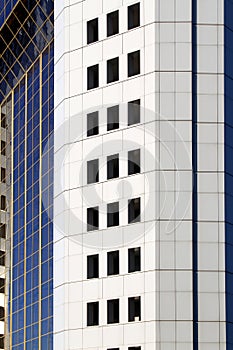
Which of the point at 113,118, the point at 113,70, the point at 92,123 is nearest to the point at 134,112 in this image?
the point at 113,118

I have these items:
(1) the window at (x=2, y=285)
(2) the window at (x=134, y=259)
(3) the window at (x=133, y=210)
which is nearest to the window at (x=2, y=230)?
(1) the window at (x=2, y=285)

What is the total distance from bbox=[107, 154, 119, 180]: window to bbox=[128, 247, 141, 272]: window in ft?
13.9

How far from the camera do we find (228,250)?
47312 millimetres

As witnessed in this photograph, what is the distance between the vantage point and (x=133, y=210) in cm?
4806

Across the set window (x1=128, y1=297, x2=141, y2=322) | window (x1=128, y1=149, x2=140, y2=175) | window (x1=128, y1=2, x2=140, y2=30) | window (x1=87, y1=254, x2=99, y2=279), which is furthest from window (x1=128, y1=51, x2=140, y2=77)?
window (x1=128, y1=297, x2=141, y2=322)

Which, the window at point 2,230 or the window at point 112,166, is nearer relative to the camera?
the window at point 112,166

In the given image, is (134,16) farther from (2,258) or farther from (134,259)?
(2,258)

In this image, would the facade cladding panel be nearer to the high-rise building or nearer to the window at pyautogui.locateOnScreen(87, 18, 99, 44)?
the high-rise building

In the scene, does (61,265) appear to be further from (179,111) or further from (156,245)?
(179,111)

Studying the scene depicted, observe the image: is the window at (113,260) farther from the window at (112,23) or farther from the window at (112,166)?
the window at (112,23)

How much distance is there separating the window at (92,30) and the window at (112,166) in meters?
6.91

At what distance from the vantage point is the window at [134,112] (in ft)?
160

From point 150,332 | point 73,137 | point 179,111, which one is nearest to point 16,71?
point 73,137

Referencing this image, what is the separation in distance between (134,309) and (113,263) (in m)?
2.88
